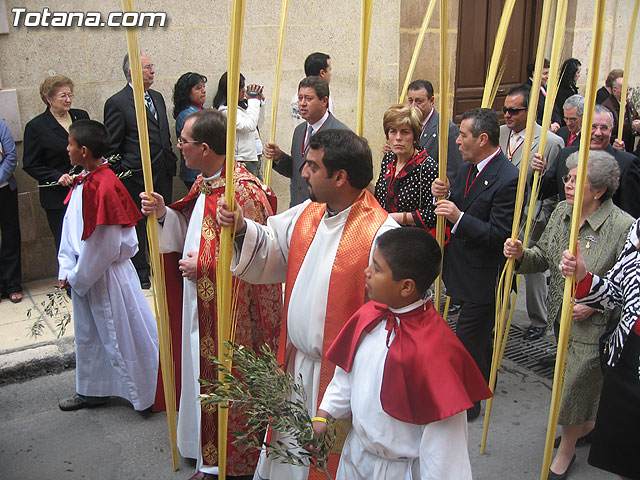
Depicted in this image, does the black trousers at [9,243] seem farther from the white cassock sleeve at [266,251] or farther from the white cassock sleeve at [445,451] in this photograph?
the white cassock sleeve at [445,451]

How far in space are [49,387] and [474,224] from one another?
308 cm

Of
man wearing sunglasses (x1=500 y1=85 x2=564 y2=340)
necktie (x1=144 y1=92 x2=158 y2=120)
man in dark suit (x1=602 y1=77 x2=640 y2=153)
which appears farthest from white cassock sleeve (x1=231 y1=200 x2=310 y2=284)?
Answer: man in dark suit (x1=602 y1=77 x2=640 y2=153)

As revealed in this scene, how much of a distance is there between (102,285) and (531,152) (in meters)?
3.11

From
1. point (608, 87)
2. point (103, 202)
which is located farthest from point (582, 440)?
point (608, 87)

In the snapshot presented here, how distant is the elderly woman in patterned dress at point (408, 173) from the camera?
3992 mm

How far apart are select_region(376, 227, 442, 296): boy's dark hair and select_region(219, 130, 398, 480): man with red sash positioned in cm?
49

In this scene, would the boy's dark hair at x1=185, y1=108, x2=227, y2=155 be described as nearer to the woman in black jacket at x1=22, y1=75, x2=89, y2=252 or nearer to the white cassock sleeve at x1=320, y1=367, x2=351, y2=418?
the white cassock sleeve at x1=320, y1=367, x2=351, y2=418

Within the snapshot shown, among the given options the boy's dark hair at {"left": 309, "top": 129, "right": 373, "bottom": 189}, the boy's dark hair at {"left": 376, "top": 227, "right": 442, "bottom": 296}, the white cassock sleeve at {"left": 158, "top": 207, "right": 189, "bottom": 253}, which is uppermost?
the boy's dark hair at {"left": 309, "top": 129, "right": 373, "bottom": 189}

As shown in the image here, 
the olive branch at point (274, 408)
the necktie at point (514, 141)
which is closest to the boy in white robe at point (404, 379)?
the olive branch at point (274, 408)

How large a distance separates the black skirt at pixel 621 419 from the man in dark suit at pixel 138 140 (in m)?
4.00

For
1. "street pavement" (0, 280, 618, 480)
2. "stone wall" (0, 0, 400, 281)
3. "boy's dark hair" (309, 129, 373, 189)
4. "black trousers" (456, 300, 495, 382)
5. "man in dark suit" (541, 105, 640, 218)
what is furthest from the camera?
"stone wall" (0, 0, 400, 281)

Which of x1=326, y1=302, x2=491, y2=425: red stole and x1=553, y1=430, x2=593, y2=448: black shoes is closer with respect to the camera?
x1=326, y1=302, x2=491, y2=425: red stole

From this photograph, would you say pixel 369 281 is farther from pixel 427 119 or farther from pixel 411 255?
pixel 427 119

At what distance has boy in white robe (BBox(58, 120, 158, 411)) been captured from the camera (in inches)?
148
